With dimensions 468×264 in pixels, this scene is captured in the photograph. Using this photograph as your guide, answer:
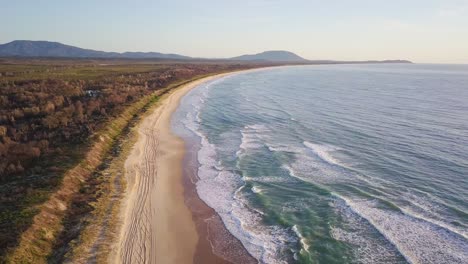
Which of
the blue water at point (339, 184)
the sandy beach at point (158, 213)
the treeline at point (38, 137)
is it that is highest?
the treeline at point (38, 137)

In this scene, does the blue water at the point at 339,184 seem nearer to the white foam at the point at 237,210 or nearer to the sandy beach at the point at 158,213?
the white foam at the point at 237,210

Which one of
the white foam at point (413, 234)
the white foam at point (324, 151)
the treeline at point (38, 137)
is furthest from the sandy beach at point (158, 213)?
the white foam at point (324, 151)

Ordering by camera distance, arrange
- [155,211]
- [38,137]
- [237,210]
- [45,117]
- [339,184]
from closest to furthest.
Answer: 1. [155,211]
2. [237,210]
3. [339,184]
4. [38,137]
5. [45,117]

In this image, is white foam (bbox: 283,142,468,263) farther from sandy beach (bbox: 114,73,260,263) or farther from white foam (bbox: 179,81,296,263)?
sandy beach (bbox: 114,73,260,263)

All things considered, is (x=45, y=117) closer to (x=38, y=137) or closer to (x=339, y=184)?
(x=38, y=137)

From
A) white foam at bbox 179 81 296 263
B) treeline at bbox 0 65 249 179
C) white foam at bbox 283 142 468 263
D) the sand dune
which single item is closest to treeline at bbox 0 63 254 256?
treeline at bbox 0 65 249 179

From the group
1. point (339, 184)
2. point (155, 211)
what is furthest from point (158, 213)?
point (339, 184)
